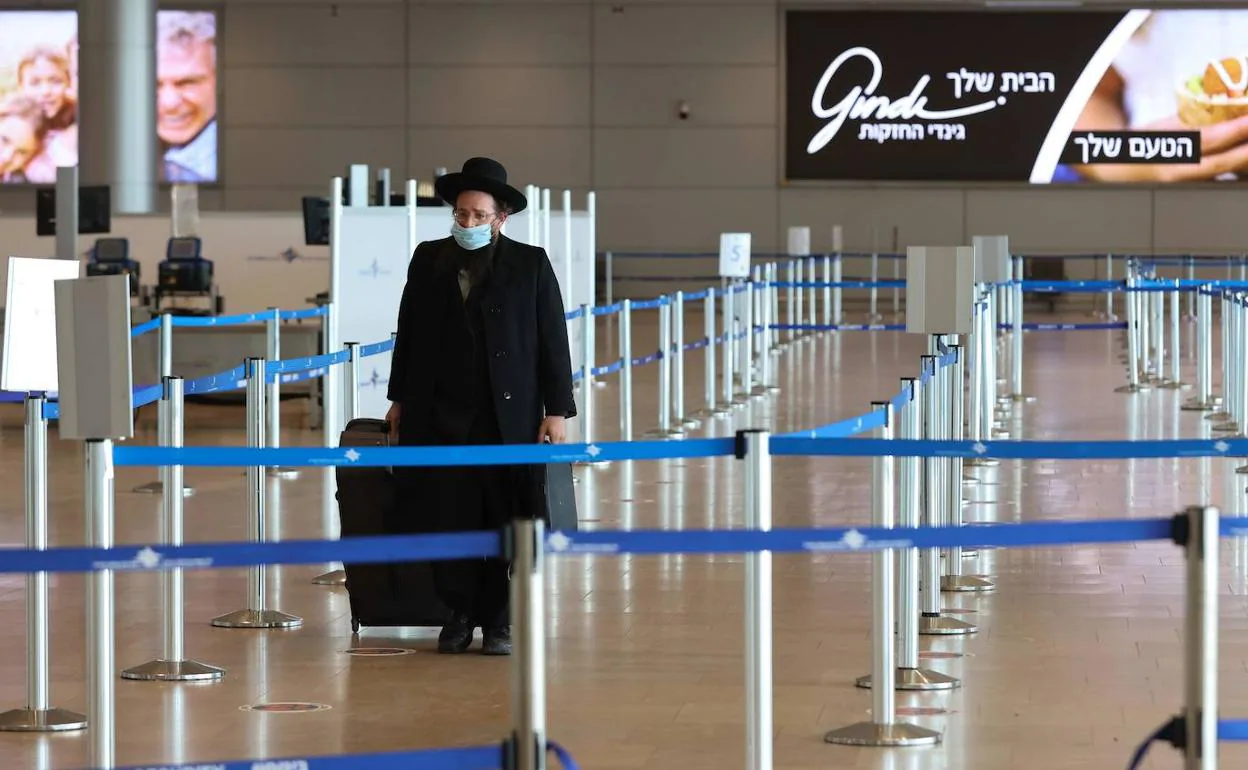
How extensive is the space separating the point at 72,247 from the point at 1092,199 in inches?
782

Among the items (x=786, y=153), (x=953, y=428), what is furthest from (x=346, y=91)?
(x=953, y=428)

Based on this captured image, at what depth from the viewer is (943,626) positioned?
7.55 meters

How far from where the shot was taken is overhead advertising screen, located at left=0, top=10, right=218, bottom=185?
3291 centimetres

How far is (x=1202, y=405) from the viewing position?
1603 centimetres

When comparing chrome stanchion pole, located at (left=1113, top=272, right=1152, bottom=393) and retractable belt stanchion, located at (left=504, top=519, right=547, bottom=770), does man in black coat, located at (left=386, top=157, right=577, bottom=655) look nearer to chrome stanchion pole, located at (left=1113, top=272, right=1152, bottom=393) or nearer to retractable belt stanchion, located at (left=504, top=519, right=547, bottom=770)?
retractable belt stanchion, located at (left=504, top=519, right=547, bottom=770)

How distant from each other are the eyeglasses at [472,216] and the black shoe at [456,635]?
1384 millimetres

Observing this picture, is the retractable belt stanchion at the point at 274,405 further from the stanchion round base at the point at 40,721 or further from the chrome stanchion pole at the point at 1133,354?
the chrome stanchion pole at the point at 1133,354

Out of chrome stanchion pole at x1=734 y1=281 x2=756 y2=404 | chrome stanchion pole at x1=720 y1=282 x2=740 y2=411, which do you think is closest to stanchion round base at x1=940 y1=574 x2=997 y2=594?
chrome stanchion pole at x1=720 y1=282 x2=740 y2=411

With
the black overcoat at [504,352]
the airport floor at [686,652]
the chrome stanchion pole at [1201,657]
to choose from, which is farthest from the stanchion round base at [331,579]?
the chrome stanchion pole at [1201,657]

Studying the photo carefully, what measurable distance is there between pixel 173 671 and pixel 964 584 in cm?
334

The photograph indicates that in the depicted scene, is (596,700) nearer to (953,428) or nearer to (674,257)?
(953,428)

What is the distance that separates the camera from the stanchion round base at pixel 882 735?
580 centimetres

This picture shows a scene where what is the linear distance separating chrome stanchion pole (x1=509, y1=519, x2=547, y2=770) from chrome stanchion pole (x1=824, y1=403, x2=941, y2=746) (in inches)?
87.6

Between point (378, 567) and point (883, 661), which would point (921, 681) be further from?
point (378, 567)
